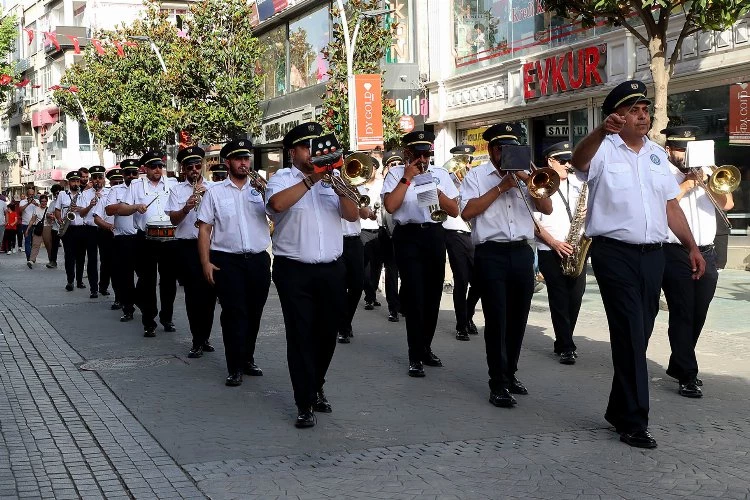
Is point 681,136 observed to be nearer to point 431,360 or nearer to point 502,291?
point 502,291

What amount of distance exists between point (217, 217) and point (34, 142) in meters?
75.8

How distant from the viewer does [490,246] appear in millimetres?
7645

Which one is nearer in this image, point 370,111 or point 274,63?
point 370,111

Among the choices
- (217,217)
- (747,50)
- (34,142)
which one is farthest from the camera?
(34,142)

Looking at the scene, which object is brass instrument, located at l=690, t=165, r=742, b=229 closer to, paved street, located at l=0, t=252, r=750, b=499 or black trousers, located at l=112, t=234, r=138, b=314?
paved street, located at l=0, t=252, r=750, b=499

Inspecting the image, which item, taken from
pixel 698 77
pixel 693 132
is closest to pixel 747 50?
pixel 698 77

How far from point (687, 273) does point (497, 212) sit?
1.50 meters

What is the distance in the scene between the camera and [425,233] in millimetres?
9133

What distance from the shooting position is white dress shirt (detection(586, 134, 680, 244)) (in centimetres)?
640

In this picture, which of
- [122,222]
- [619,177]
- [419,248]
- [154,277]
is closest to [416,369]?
[419,248]

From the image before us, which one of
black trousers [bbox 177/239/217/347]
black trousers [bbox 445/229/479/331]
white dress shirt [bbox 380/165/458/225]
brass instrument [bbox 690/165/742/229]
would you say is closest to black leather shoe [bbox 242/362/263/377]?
black trousers [bbox 177/239/217/347]

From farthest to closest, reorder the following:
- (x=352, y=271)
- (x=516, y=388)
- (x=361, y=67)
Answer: (x=361, y=67) → (x=352, y=271) → (x=516, y=388)

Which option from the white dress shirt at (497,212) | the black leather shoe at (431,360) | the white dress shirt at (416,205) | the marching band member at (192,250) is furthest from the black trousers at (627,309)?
the marching band member at (192,250)

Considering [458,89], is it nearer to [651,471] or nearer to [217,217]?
[217,217]
